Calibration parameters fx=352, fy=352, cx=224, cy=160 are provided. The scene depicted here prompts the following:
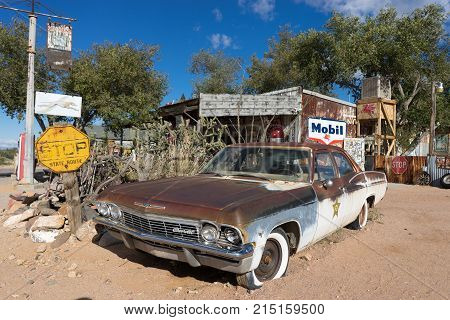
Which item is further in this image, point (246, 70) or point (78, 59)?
point (246, 70)

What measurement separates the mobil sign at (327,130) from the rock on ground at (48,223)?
27.1 feet

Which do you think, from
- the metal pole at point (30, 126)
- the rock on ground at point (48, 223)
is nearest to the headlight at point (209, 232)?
the rock on ground at point (48, 223)

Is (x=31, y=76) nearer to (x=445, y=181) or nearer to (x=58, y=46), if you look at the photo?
(x=58, y=46)

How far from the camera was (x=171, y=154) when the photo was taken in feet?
24.5

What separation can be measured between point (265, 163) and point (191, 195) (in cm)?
142

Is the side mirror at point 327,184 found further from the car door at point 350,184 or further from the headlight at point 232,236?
the headlight at point 232,236

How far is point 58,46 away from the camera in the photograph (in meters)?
11.5

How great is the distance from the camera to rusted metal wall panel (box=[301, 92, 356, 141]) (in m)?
11.3

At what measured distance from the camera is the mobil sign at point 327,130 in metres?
11.6

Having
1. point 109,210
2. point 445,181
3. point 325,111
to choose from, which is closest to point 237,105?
point 325,111

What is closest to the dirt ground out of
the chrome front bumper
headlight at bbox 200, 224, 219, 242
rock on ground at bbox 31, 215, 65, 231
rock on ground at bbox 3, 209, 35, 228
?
rock on ground at bbox 31, 215, 65, 231

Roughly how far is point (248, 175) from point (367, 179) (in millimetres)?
2410
